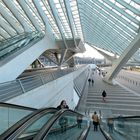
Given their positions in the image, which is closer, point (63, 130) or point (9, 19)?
point (63, 130)

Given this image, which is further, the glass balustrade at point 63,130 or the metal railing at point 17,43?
the metal railing at point 17,43

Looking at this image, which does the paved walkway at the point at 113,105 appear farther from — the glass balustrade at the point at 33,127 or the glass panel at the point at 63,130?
the glass balustrade at the point at 33,127

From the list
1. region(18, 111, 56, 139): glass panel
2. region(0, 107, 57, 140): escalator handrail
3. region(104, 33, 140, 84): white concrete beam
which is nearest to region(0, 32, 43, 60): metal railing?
region(104, 33, 140, 84): white concrete beam

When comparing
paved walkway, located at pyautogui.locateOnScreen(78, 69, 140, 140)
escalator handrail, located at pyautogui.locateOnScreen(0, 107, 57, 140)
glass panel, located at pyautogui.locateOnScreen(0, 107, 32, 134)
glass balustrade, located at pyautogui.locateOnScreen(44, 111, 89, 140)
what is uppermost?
escalator handrail, located at pyautogui.locateOnScreen(0, 107, 57, 140)

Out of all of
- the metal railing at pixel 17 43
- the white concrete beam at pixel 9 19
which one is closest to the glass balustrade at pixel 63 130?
the metal railing at pixel 17 43

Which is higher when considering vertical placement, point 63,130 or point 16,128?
point 16,128

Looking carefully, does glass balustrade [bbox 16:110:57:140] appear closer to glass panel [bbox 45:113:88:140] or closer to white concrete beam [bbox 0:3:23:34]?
glass panel [bbox 45:113:88:140]

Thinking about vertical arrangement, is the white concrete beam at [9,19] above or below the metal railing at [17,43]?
above

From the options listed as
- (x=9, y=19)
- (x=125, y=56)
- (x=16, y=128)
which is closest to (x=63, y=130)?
(x=16, y=128)

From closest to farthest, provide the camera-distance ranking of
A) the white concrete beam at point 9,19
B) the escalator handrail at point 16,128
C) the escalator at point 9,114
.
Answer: the escalator handrail at point 16,128 < the escalator at point 9,114 < the white concrete beam at point 9,19

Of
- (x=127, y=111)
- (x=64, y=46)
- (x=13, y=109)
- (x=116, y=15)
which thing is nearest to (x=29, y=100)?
(x=13, y=109)

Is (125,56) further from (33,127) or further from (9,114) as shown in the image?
(33,127)

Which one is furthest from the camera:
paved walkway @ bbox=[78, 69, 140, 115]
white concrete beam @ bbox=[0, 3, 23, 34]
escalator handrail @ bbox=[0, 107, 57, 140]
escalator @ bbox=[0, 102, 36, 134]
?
white concrete beam @ bbox=[0, 3, 23, 34]

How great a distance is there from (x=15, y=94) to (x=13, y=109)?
3.70 metres
